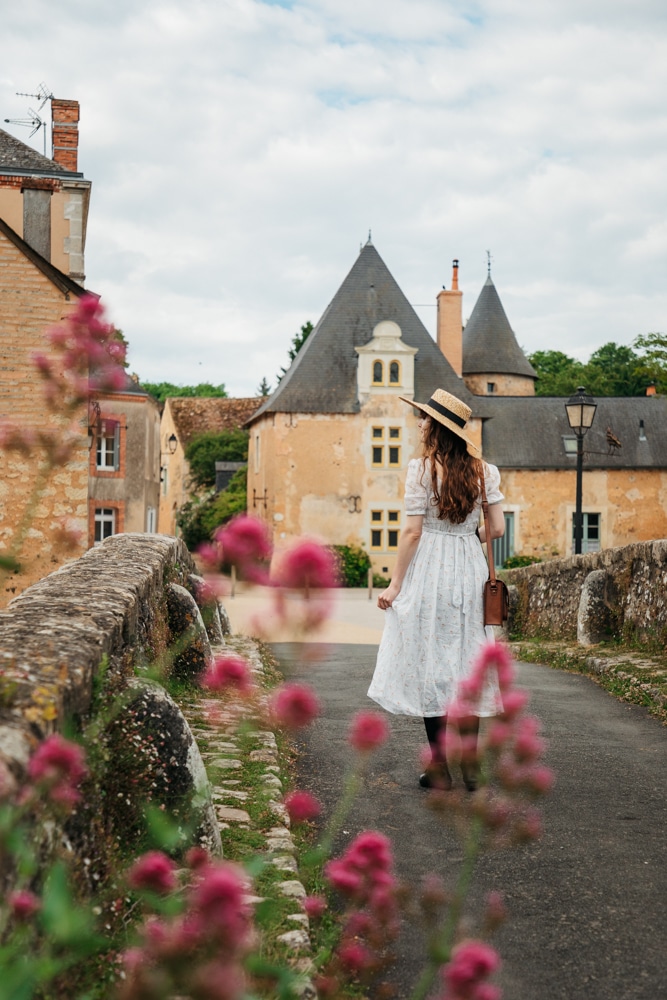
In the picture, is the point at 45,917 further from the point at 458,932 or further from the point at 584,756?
the point at 584,756

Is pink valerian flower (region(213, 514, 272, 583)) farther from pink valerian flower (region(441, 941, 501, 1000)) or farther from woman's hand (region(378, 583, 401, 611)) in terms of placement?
woman's hand (region(378, 583, 401, 611))

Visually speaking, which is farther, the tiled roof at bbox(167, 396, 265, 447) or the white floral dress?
the tiled roof at bbox(167, 396, 265, 447)

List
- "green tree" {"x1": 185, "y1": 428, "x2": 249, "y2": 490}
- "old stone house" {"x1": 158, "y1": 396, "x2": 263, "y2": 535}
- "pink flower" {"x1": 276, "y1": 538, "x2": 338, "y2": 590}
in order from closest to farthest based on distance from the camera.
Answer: "pink flower" {"x1": 276, "y1": 538, "x2": 338, "y2": 590}, "green tree" {"x1": 185, "y1": 428, "x2": 249, "y2": 490}, "old stone house" {"x1": 158, "y1": 396, "x2": 263, "y2": 535}

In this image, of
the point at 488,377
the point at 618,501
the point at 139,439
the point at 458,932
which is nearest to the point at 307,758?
the point at 458,932

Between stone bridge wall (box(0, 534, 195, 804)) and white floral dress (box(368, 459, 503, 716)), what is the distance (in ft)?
4.10

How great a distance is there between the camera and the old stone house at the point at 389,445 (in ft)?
119

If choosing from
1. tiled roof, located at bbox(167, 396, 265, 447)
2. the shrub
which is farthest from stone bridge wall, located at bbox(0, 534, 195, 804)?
tiled roof, located at bbox(167, 396, 265, 447)

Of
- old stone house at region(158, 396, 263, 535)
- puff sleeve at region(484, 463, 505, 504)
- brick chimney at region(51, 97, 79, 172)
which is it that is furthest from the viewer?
old stone house at region(158, 396, 263, 535)

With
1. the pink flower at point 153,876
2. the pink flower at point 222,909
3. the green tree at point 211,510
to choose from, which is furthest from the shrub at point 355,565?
the pink flower at point 222,909

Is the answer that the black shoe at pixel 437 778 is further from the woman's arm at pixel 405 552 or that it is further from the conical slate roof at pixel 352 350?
the conical slate roof at pixel 352 350

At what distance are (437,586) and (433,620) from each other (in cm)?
17

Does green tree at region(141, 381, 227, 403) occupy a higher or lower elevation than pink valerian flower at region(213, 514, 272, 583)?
higher

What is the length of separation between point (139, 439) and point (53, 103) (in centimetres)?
1229

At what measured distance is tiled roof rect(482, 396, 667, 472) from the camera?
38500 mm
